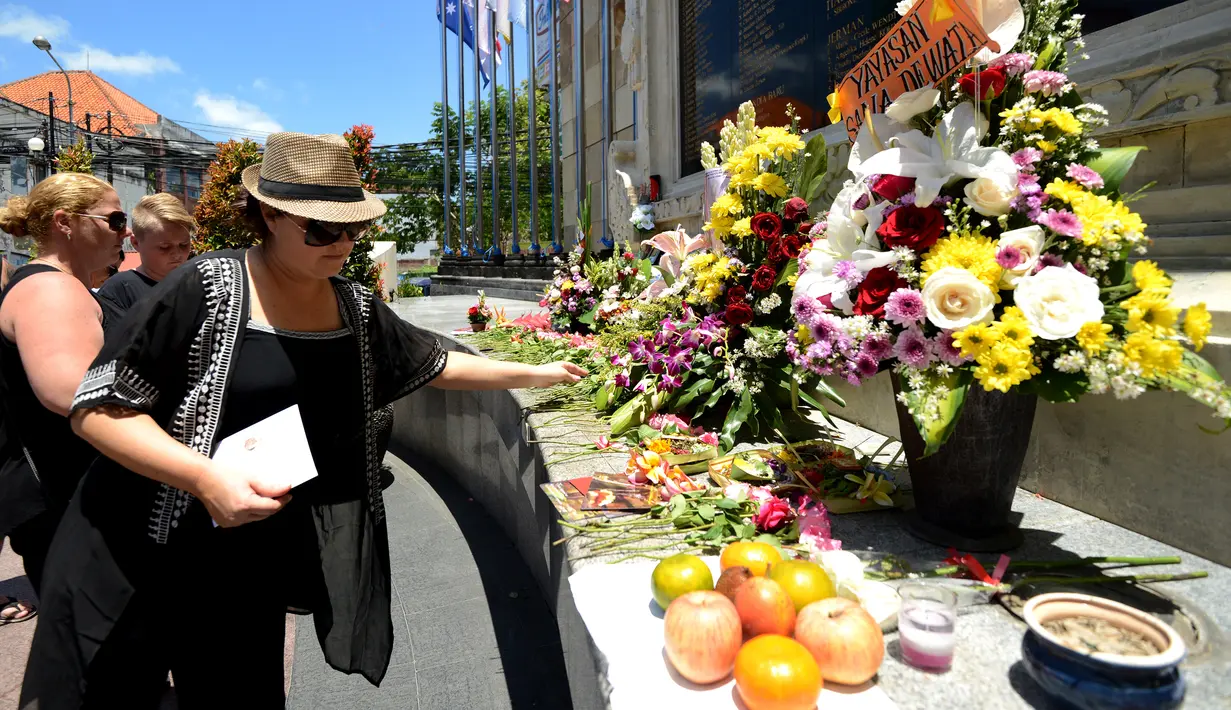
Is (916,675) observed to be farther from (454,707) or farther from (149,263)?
(149,263)

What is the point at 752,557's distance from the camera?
154 centimetres

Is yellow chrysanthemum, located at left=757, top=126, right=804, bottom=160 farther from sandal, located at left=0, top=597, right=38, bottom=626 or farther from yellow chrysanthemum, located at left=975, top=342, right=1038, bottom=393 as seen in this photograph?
sandal, located at left=0, top=597, right=38, bottom=626

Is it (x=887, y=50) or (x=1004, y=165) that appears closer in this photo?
(x=1004, y=165)

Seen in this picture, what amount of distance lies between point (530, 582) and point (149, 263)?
237cm

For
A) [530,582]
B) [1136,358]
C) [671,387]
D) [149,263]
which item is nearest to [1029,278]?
[1136,358]

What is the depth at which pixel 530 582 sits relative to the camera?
3.70 meters

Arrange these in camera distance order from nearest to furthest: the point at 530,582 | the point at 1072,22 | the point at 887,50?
the point at 1072,22 < the point at 887,50 < the point at 530,582

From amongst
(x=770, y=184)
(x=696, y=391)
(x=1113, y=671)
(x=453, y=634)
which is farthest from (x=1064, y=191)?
(x=453, y=634)

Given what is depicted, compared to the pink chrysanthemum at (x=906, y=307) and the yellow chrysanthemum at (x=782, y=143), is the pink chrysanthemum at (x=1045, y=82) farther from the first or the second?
the yellow chrysanthemum at (x=782, y=143)

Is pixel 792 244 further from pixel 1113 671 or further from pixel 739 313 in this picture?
pixel 1113 671

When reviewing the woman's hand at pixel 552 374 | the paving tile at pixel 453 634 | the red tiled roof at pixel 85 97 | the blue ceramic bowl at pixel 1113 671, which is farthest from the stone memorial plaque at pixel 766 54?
the red tiled roof at pixel 85 97

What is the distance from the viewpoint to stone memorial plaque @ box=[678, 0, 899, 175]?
13.7 feet

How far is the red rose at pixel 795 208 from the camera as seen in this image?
103 inches

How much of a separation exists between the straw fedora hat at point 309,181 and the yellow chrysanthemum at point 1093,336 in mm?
1567
